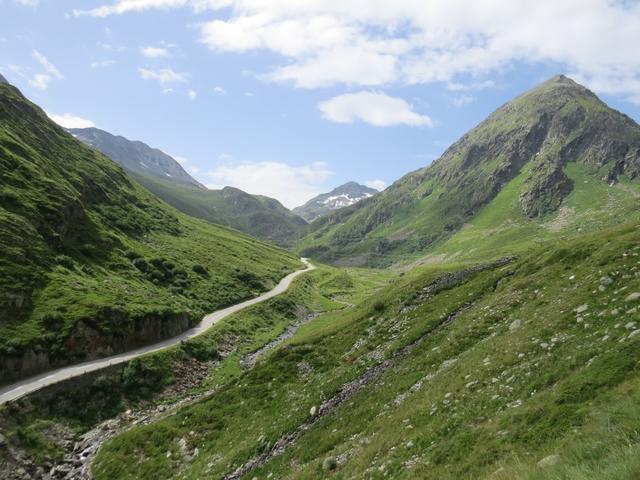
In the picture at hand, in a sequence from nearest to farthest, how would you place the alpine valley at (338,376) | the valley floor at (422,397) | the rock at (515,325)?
1. the valley floor at (422,397)
2. the alpine valley at (338,376)
3. the rock at (515,325)

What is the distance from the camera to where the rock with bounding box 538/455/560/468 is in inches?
417

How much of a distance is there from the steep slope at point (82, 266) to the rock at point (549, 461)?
49225 millimetres

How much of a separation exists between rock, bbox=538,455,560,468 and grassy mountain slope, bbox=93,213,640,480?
0.30 feet

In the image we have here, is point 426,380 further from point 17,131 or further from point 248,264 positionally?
point 17,131

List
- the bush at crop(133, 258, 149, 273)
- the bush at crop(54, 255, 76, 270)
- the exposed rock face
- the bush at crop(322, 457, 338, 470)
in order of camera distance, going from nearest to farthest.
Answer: the bush at crop(322, 457, 338, 470) → the exposed rock face → the bush at crop(54, 255, 76, 270) → the bush at crop(133, 258, 149, 273)

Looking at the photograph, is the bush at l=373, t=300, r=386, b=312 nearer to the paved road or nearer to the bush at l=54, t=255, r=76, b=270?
the paved road

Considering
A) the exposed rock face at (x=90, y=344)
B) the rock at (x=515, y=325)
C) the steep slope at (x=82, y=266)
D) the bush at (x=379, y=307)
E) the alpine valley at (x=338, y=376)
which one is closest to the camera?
the alpine valley at (x=338, y=376)

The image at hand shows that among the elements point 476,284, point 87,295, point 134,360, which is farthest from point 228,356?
point 476,284

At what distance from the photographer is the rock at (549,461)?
1058 centimetres

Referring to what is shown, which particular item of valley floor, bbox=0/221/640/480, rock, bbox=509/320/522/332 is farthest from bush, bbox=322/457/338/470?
rock, bbox=509/320/522/332

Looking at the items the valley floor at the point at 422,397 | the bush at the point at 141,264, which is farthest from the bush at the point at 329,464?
the bush at the point at 141,264

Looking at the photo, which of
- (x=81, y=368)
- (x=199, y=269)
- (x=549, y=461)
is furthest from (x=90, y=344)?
(x=549, y=461)

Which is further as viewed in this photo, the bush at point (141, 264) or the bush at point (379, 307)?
the bush at point (141, 264)

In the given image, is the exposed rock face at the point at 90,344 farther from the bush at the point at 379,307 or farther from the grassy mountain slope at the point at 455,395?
the bush at the point at 379,307
